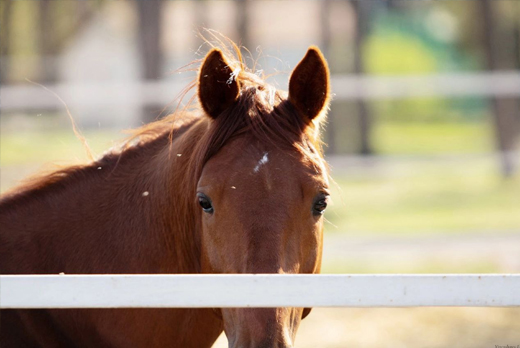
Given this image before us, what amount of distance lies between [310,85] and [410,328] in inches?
158

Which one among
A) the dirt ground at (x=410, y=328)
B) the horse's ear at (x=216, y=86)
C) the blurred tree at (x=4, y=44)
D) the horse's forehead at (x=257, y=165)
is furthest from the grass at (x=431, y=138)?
the horse's forehead at (x=257, y=165)

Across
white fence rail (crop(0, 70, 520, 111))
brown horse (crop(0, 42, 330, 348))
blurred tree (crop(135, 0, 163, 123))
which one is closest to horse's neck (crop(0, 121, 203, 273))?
brown horse (crop(0, 42, 330, 348))

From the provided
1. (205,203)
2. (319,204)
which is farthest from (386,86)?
(205,203)

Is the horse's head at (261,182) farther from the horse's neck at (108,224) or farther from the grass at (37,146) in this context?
the grass at (37,146)

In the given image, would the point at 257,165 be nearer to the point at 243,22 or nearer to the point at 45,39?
the point at 243,22

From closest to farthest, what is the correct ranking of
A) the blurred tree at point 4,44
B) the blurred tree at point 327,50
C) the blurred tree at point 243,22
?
the blurred tree at point 4,44 < the blurred tree at point 243,22 < the blurred tree at point 327,50

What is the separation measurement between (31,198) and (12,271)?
36 cm

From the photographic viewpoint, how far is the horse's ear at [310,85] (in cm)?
264

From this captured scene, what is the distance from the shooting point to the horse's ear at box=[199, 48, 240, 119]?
2574mm

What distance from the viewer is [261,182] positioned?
7.68 feet

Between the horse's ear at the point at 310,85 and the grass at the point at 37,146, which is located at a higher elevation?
the horse's ear at the point at 310,85

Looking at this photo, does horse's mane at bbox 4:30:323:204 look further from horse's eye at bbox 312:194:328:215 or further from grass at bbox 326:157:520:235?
grass at bbox 326:157:520:235

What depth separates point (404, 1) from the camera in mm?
25422

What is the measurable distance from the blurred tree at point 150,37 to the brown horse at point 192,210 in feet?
32.5
